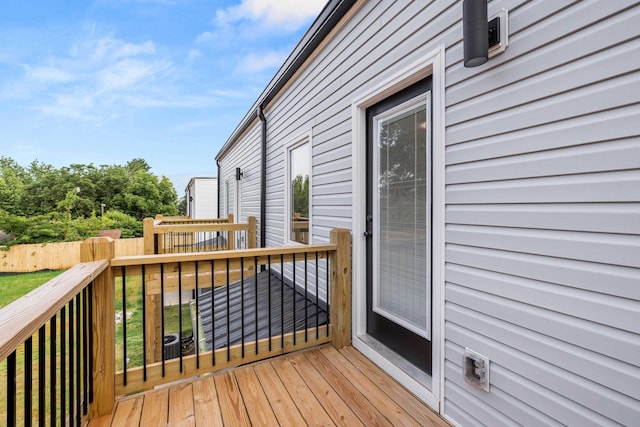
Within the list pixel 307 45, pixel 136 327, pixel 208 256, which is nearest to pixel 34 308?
pixel 208 256

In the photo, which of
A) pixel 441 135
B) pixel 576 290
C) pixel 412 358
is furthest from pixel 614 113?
pixel 412 358

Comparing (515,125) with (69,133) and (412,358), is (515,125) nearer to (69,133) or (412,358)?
(412,358)

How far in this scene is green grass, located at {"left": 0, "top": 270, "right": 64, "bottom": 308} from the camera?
→ 403 inches

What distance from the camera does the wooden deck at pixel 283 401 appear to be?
1.68 metres

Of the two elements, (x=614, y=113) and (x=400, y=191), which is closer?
(x=614, y=113)

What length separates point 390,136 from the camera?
2293 millimetres

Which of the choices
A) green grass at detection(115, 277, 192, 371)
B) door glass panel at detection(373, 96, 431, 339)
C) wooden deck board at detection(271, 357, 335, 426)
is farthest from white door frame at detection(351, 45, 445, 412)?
green grass at detection(115, 277, 192, 371)

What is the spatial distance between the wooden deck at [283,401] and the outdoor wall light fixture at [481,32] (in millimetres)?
1906

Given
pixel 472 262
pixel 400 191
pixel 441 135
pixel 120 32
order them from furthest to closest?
pixel 120 32
pixel 400 191
pixel 441 135
pixel 472 262

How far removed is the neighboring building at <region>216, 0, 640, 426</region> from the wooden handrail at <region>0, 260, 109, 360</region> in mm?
1724

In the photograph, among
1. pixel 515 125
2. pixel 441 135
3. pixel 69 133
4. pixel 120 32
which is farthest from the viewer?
pixel 69 133

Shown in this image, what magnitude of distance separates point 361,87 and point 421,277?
1.60 metres

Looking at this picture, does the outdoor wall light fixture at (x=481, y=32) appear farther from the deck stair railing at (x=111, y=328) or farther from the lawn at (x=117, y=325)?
the lawn at (x=117, y=325)

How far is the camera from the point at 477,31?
138 centimetres
